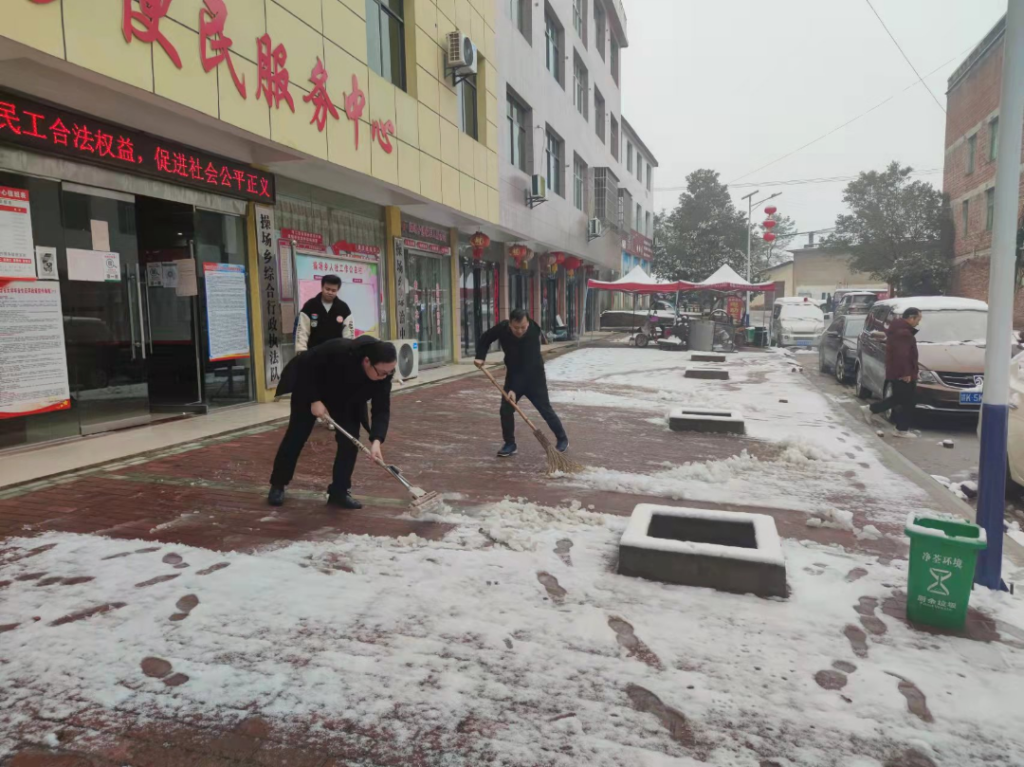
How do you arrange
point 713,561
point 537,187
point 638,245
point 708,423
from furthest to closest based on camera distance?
point 638,245
point 537,187
point 708,423
point 713,561

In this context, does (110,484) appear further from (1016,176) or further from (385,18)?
(385,18)

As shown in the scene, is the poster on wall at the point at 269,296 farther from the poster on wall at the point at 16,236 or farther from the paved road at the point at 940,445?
the paved road at the point at 940,445

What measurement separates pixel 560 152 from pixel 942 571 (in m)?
22.3

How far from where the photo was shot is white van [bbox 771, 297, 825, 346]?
25.2 m

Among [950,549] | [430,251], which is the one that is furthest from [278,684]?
[430,251]

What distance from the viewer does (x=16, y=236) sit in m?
6.18

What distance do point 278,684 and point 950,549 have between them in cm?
302

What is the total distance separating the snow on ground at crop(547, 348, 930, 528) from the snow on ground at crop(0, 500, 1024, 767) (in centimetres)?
138

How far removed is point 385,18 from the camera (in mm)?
11578

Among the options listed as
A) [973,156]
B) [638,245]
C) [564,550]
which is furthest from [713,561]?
[638,245]

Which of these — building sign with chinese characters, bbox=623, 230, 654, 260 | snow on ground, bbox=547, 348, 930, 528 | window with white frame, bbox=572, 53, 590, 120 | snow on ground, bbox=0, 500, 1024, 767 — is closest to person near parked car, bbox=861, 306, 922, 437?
snow on ground, bbox=547, 348, 930, 528

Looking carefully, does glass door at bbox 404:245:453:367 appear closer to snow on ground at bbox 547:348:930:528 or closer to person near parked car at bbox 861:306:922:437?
snow on ground at bbox 547:348:930:528

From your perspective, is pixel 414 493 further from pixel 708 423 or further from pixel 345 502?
pixel 708 423

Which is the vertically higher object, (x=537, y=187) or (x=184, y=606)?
(x=537, y=187)
